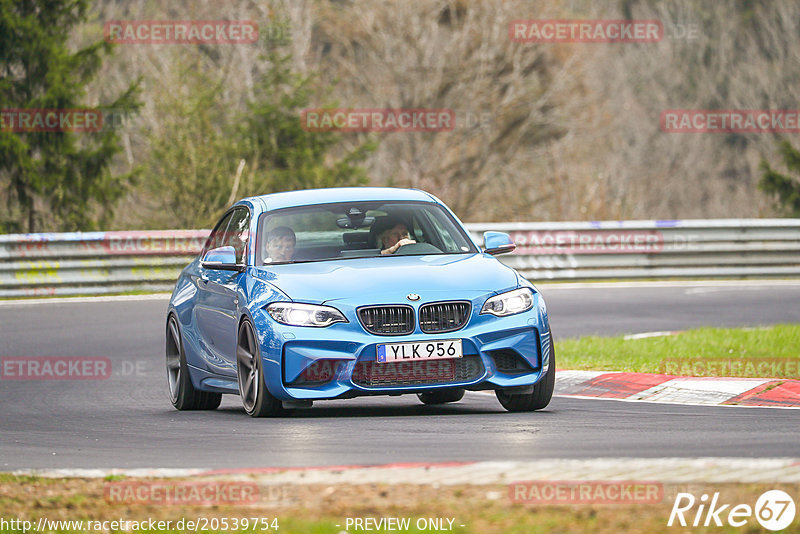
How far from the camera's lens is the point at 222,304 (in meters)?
10.7

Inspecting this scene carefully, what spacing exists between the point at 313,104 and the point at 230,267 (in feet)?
102

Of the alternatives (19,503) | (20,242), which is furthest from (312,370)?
(20,242)

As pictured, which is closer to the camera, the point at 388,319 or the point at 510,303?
the point at 388,319

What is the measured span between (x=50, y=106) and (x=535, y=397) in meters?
19.7

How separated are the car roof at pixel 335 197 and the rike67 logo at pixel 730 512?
5624 mm

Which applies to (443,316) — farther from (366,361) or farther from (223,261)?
(223,261)

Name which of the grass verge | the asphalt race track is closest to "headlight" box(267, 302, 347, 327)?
the asphalt race track

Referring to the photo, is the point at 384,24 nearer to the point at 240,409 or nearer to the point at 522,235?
the point at 522,235

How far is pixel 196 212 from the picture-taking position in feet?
93.4

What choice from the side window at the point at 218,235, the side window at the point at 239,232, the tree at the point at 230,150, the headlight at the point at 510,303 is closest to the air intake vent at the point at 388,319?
the headlight at the point at 510,303

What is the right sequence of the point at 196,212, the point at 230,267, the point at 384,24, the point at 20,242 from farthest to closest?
the point at 384,24 → the point at 196,212 → the point at 20,242 → the point at 230,267

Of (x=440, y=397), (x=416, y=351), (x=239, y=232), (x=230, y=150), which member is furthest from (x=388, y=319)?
(x=230, y=150)

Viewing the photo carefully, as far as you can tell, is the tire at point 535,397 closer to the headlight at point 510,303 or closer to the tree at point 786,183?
the headlight at point 510,303

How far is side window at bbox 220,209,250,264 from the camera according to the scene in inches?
438
